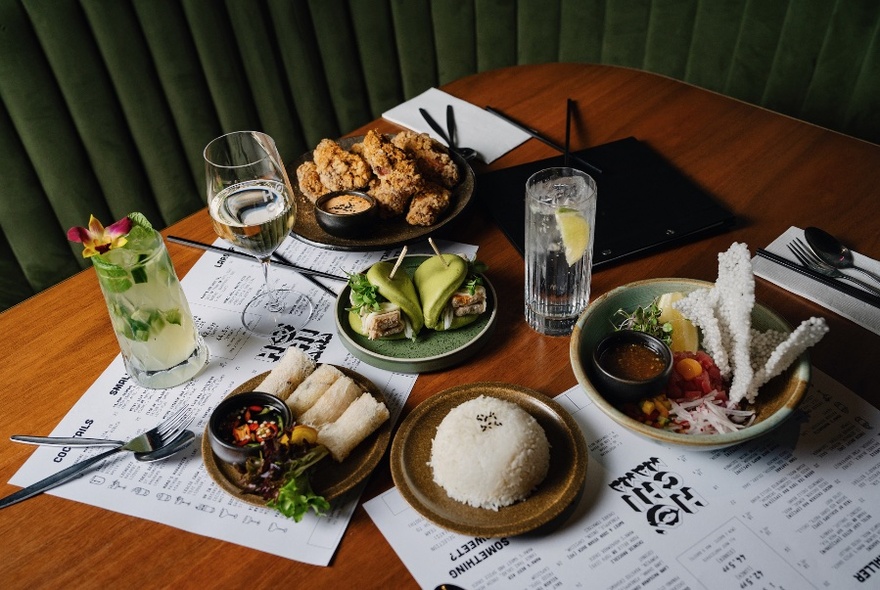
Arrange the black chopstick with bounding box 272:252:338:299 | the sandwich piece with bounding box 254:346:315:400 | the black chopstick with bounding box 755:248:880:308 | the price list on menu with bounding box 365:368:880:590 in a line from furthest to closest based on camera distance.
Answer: the black chopstick with bounding box 272:252:338:299 → the black chopstick with bounding box 755:248:880:308 → the sandwich piece with bounding box 254:346:315:400 → the price list on menu with bounding box 365:368:880:590

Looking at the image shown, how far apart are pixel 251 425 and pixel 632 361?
1.84 feet

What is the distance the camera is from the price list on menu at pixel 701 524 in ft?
2.91

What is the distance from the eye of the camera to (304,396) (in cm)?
109

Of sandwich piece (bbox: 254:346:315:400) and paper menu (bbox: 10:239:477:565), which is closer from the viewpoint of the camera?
paper menu (bbox: 10:239:477:565)

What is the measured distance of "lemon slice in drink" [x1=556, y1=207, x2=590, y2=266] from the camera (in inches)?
44.6

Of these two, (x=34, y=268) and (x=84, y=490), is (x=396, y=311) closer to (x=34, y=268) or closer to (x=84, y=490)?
(x=84, y=490)

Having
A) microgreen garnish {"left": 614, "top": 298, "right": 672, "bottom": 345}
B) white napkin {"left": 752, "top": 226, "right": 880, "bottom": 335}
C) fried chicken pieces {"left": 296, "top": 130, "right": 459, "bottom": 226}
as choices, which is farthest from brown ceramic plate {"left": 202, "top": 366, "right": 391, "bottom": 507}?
white napkin {"left": 752, "top": 226, "right": 880, "bottom": 335}

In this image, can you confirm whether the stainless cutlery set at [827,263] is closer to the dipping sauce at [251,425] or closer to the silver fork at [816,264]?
the silver fork at [816,264]

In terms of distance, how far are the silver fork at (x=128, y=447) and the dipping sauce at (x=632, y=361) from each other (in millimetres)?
660

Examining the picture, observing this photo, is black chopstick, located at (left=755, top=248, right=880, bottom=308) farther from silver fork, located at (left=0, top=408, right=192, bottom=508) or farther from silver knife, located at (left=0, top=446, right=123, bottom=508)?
silver knife, located at (left=0, top=446, right=123, bottom=508)

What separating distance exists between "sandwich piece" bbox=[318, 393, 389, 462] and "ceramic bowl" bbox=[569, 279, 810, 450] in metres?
0.30

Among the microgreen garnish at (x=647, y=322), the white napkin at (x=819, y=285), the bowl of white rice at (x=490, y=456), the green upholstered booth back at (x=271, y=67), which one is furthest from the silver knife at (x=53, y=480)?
the green upholstered booth back at (x=271, y=67)

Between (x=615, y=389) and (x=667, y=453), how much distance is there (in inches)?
5.0

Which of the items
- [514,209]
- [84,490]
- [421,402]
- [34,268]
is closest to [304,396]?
[421,402]
